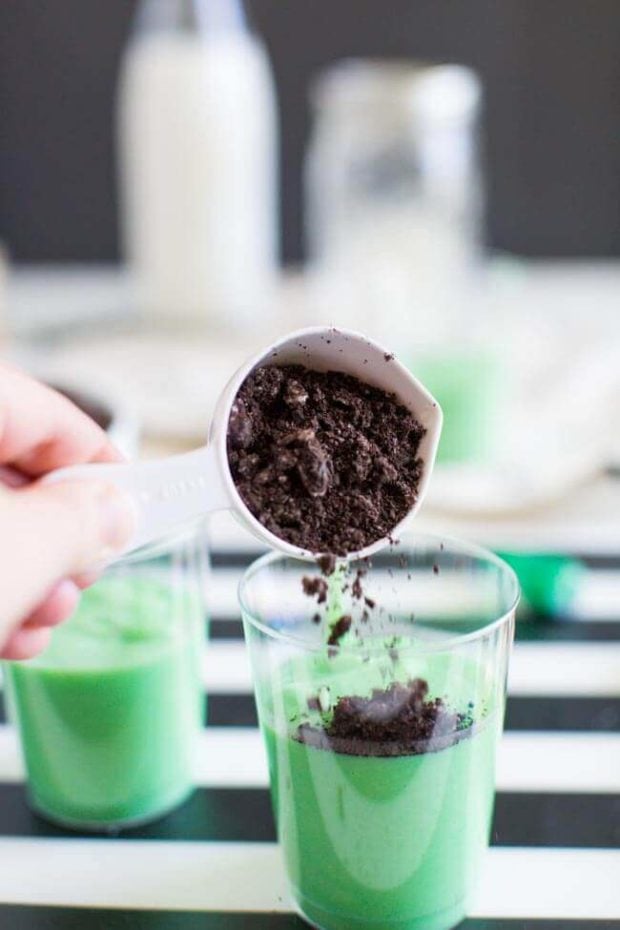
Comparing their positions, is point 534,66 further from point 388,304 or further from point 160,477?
point 160,477

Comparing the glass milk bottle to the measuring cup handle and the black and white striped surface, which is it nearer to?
the black and white striped surface

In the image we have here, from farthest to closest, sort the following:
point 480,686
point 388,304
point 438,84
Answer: point 438,84
point 388,304
point 480,686

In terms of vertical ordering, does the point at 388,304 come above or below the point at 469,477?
above

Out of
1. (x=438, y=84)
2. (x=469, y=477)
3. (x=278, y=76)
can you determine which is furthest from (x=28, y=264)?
(x=469, y=477)

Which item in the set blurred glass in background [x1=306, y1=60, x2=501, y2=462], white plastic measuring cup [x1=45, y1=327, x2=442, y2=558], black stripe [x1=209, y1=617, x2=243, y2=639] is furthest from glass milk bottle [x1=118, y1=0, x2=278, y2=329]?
white plastic measuring cup [x1=45, y1=327, x2=442, y2=558]

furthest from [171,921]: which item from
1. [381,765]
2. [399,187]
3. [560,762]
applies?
[399,187]

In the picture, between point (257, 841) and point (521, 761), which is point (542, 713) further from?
point (257, 841)
